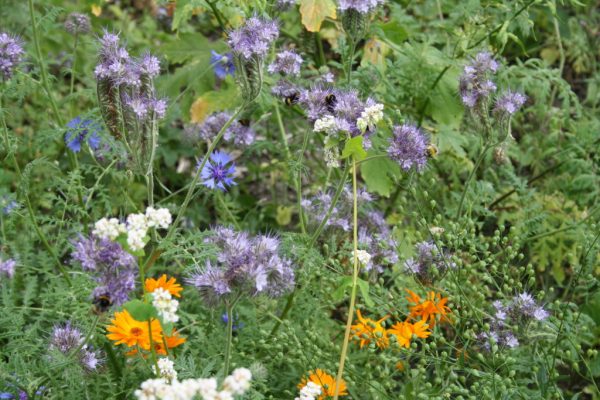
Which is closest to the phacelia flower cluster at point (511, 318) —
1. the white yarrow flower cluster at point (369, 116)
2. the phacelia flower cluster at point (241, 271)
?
the white yarrow flower cluster at point (369, 116)

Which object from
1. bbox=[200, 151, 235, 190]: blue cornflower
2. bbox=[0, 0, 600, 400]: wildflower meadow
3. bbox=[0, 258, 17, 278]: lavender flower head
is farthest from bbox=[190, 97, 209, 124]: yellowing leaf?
bbox=[0, 258, 17, 278]: lavender flower head

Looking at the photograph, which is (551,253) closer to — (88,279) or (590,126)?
(590,126)

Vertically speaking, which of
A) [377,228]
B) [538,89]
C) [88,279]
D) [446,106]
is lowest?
[88,279]

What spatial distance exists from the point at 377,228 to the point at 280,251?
698 millimetres

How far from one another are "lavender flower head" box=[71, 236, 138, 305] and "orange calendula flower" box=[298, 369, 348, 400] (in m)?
0.68

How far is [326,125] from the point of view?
223 cm

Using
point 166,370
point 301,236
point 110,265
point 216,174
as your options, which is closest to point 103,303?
point 110,265

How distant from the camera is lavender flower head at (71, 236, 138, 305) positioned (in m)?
1.87

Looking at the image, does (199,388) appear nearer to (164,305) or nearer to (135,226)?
(164,305)

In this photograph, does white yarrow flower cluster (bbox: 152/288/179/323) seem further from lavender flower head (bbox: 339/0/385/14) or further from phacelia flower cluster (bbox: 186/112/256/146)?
phacelia flower cluster (bbox: 186/112/256/146)

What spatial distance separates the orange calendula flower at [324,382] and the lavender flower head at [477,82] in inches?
39.4

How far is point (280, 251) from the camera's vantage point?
2.39 metres

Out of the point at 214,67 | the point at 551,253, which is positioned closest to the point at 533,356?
the point at 551,253

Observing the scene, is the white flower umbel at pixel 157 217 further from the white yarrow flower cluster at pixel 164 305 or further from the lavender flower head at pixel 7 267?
the lavender flower head at pixel 7 267
